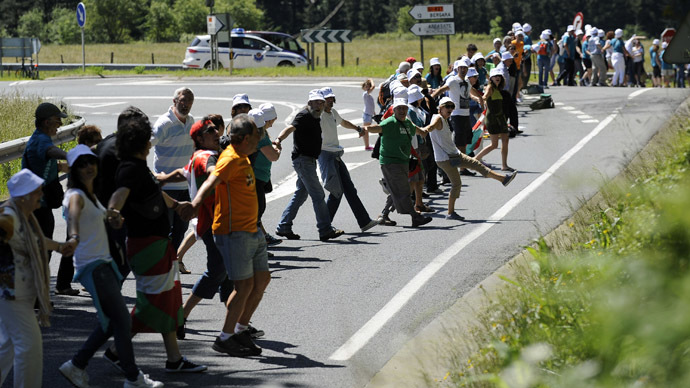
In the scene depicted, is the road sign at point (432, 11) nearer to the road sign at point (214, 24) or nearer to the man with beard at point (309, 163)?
the road sign at point (214, 24)

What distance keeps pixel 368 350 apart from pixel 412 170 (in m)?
6.18

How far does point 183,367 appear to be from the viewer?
21.3 ft

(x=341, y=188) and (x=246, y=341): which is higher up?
(x=341, y=188)

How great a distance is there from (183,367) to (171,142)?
128 inches

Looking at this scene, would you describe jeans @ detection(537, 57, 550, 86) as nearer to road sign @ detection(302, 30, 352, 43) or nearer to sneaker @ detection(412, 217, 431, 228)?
road sign @ detection(302, 30, 352, 43)

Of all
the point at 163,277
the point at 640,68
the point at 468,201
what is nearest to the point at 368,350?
the point at 163,277

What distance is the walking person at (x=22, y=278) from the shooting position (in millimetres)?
5547

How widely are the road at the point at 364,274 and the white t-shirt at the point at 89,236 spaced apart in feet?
2.93

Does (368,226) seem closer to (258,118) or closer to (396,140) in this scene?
(396,140)

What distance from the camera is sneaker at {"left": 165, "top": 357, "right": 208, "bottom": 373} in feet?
21.3

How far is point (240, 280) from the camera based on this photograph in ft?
22.5

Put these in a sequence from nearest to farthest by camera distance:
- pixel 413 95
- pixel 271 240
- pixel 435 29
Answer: pixel 271 240
pixel 413 95
pixel 435 29

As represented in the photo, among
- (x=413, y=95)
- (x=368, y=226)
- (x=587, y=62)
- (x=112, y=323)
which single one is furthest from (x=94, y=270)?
(x=587, y=62)

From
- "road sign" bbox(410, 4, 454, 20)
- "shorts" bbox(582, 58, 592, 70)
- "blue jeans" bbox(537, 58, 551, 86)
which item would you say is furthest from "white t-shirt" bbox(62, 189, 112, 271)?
"shorts" bbox(582, 58, 592, 70)
